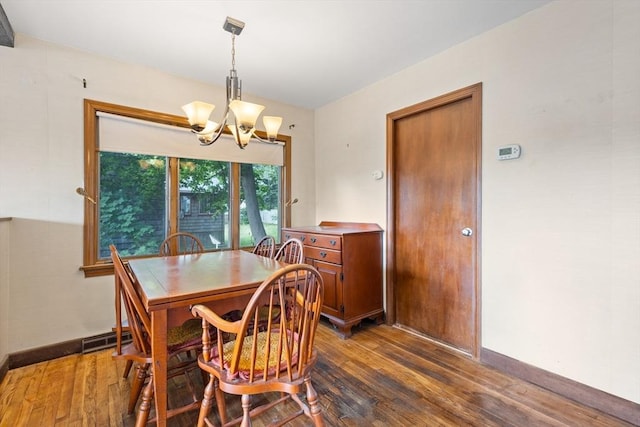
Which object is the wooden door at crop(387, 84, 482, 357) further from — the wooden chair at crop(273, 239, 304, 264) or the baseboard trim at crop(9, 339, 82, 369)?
the baseboard trim at crop(9, 339, 82, 369)

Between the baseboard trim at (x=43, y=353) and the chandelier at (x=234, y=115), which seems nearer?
the chandelier at (x=234, y=115)

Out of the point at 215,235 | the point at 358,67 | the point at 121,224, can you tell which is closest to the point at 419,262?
the point at 358,67

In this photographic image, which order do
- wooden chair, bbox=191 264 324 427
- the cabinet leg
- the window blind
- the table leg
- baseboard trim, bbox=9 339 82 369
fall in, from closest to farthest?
wooden chair, bbox=191 264 324 427
the table leg
baseboard trim, bbox=9 339 82 369
the window blind
the cabinet leg

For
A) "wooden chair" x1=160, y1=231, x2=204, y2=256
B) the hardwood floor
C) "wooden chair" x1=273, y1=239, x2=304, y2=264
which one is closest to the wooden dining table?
"wooden chair" x1=273, y1=239, x2=304, y2=264

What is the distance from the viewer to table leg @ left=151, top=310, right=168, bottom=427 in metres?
1.31

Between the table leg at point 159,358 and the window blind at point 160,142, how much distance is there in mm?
1965

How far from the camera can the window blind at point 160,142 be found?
2.59 meters

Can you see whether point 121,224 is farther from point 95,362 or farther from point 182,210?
point 95,362

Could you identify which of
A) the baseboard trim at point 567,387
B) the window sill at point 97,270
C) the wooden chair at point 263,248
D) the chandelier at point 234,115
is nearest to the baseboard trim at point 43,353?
the window sill at point 97,270

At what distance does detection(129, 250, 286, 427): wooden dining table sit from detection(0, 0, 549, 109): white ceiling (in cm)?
169

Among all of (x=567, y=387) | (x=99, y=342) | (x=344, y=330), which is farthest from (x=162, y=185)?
(x=567, y=387)

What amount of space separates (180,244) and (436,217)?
245 centimetres

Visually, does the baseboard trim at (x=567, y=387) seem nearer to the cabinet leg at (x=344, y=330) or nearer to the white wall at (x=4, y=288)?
the cabinet leg at (x=344, y=330)

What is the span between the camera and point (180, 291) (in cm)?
140
